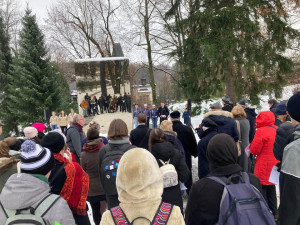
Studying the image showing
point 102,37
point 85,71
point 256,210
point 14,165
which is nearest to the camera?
point 256,210

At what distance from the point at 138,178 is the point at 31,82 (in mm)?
19286

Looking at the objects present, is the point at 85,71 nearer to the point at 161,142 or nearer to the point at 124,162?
the point at 161,142

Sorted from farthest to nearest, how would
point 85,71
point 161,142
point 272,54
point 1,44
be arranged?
point 1,44 < point 272,54 < point 85,71 < point 161,142

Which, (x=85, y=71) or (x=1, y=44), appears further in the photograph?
(x=1, y=44)

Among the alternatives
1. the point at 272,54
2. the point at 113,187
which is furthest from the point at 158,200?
the point at 272,54

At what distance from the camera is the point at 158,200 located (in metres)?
1.66

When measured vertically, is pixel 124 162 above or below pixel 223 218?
above

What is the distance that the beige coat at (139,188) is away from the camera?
1.57m

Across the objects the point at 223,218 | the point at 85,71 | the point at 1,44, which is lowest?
the point at 223,218

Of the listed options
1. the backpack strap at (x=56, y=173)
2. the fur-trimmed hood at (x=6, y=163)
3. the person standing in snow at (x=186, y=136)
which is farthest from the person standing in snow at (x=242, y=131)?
the fur-trimmed hood at (x=6, y=163)

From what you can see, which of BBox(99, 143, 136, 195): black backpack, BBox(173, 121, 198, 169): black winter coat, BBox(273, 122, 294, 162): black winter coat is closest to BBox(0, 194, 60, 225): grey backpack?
BBox(99, 143, 136, 195): black backpack

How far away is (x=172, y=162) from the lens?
3533mm

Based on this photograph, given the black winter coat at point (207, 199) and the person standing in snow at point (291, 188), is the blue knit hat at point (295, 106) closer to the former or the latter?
the person standing in snow at point (291, 188)

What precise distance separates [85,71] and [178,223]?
28.8 feet
